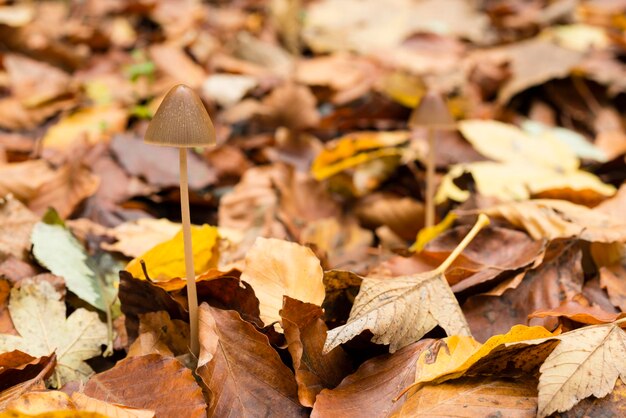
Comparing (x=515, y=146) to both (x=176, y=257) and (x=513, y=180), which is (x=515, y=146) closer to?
(x=513, y=180)

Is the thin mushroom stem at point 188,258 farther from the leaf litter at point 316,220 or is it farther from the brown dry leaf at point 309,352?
the brown dry leaf at point 309,352

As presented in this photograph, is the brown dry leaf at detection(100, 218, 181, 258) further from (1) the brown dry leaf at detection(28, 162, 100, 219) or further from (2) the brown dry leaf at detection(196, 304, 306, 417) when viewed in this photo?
(2) the brown dry leaf at detection(196, 304, 306, 417)

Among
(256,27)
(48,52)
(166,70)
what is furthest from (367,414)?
(256,27)

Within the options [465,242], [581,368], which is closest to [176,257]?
[465,242]

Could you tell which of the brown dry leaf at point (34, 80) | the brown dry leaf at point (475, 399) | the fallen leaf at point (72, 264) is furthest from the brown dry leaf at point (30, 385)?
the brown dry leaf at point (34, 80)

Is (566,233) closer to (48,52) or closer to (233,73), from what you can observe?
(233,73)

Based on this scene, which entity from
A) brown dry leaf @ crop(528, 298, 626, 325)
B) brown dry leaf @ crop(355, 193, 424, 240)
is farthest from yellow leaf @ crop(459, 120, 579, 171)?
brown dry leaf @ crop(528, 298, 626, 325)
